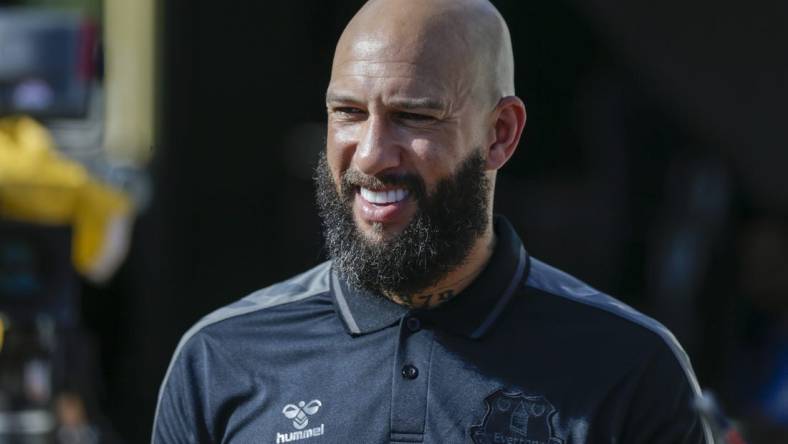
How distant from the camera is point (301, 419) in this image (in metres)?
2.35

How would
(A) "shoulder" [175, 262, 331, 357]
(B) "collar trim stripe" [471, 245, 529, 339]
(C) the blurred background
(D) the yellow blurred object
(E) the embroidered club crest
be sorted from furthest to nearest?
(C) the blurred background
(D) the yellow blurred object
(A) "shoulder" [175, 262, 331, 357]
(B) "collar trim stripe" [471, 245, 529, 339]
(E) the embroidered club crest

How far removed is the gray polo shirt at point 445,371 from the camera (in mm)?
2279

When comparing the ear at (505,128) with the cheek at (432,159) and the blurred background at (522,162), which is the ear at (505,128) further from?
the blurred background at (522,162)

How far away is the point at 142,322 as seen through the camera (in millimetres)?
6594

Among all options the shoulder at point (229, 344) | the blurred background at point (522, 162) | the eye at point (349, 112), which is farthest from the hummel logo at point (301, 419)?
the blurred background at point (522, 162)

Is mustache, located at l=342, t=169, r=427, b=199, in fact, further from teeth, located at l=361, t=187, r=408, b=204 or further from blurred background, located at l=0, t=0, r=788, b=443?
blurred background, located at l=0, t=0, r=788, b=443

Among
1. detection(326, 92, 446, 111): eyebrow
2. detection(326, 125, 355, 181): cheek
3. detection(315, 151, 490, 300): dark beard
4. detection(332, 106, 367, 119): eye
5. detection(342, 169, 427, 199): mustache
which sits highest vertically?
detection(326, 92, 446, 111): eyebrow

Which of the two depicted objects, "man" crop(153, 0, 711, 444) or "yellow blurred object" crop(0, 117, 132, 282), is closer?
"man" crop(153, 0, 711, 444)

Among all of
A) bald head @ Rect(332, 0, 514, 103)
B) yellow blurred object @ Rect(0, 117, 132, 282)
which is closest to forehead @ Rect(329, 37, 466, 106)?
bald head @ Rect(332, 0, 514, 103)

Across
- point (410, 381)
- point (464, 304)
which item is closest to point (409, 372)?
point (410, 381)

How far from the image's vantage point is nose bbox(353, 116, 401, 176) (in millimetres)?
2293

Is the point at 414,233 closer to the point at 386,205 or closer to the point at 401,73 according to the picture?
the point at 386,205

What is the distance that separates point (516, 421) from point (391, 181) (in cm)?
45

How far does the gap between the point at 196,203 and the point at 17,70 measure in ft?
6.11
